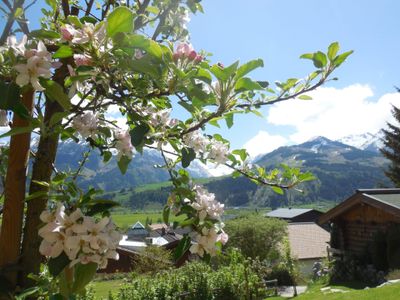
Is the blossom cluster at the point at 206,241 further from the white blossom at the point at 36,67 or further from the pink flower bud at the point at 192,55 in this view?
the white blossom at the point at 36,67

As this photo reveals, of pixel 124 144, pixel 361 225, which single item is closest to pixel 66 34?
pixel 124 144

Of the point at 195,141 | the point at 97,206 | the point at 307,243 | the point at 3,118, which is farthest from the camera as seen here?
the point at 307,243

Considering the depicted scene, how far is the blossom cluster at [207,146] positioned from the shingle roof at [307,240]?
27.3 meters

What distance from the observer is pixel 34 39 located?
114cm

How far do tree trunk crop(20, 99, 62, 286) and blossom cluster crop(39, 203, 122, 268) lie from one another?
21 cm

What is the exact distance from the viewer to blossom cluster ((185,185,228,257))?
1.21 metres

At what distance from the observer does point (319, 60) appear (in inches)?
50.1

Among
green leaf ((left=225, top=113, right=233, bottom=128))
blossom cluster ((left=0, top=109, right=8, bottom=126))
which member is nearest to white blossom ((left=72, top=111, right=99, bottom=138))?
blossom cluster ((left=0, top=109, right=8, bottom=126))

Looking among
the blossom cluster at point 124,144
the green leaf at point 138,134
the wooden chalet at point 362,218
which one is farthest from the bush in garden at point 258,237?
the green leaf at point 138,134

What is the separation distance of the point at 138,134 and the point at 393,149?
36.7 m

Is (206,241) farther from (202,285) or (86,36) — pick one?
(202,285)

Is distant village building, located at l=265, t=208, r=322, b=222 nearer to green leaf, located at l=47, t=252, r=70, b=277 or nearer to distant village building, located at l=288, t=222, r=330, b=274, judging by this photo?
distant village building, located at l=288, t=222, r=330, b=274

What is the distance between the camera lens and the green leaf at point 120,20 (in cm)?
88

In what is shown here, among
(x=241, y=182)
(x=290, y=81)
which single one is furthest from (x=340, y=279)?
(x=241, y=182)
